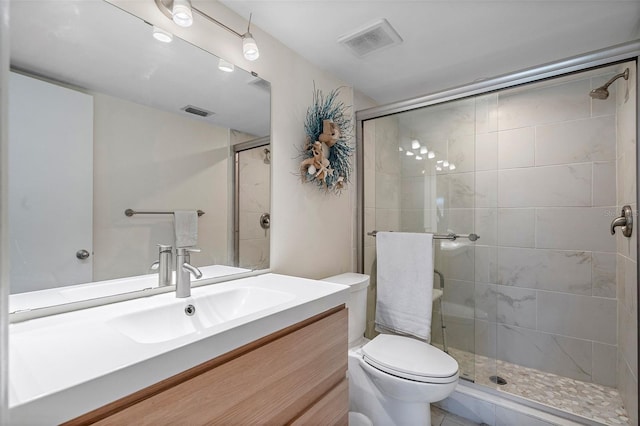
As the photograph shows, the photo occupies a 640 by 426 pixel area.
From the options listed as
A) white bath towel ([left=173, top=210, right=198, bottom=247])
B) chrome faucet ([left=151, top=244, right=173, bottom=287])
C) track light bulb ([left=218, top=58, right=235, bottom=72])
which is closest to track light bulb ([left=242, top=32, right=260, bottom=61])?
track light bulb ([left=218, top=58, right=235, bottom=72])

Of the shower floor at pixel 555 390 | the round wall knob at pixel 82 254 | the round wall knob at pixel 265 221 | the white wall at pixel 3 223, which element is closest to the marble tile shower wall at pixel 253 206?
the round wall knob at pixel 265 221

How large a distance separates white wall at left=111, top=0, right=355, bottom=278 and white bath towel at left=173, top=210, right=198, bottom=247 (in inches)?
17.0

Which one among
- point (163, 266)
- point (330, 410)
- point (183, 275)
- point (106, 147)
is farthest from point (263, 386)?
point (106, 147)

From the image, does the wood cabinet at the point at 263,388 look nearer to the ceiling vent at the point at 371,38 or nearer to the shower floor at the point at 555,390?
Result: the shower floor at the point at 555,390

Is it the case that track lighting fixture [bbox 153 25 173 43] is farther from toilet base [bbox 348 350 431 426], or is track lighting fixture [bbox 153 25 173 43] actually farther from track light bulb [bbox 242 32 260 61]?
toilet base [bbox 348 350 431 426]

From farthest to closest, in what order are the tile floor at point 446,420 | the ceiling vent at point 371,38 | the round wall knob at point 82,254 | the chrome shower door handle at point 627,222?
the tile floor at point 446,420 < the ceiling vent at point 371,38 < the chrome shower door handle at point 627,222 < the round wall knob at point 82,254

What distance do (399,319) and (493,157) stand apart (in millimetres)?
1330

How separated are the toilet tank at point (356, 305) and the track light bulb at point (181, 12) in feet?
4.70

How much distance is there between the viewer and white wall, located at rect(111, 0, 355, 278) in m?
1.43

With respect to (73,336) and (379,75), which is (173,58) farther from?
(379,75)

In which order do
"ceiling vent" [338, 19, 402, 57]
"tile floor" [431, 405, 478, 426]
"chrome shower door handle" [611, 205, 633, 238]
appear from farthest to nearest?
"tile floor" [431, 405, 478, 426] → "ceiling vent" [338, 19, 402, 57] → "chrome shower door handle" [611, 205, 633, 238]

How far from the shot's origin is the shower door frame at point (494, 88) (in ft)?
4.56

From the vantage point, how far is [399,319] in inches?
76.5

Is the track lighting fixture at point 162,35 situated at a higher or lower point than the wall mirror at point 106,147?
higher
